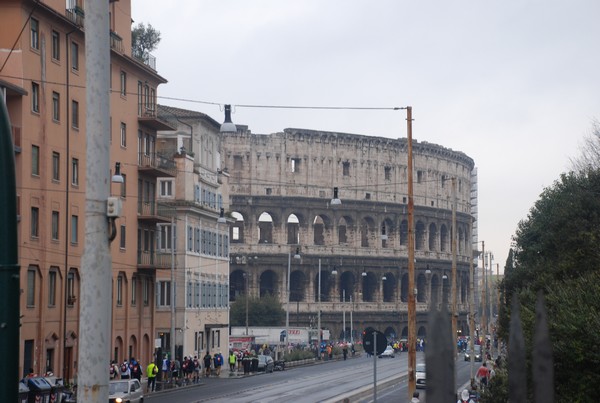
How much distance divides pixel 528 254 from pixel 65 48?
837 inches

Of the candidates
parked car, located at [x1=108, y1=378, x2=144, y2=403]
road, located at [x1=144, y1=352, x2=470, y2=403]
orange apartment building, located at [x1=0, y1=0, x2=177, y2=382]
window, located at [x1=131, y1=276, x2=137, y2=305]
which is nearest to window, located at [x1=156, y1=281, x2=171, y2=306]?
road, located at [x1=144, y1=352, x2=470, y2=403]

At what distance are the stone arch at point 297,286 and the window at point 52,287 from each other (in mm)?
64381

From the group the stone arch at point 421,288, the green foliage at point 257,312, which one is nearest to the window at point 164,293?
the green foliage at point 257,312

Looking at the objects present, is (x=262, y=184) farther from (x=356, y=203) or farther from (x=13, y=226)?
(x=13, y=226)

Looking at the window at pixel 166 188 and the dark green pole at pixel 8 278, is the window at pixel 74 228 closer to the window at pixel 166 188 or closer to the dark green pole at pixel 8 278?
the window at pixel 166 188

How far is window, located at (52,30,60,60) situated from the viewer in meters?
45.6

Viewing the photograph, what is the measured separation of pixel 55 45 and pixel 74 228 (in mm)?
7796

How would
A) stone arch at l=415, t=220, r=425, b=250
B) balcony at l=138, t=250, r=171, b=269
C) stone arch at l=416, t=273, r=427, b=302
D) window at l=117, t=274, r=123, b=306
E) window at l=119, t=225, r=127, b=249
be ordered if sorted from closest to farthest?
window at l=117, t=274, r=123, b=306, window at l=119, t=225, r=127, b=249, balcony at l=138, t=250, r=171, b=269, stone arch at l=415, t=220, r=425, b=250, stone arch at l=416, t=273, r=427, b=302

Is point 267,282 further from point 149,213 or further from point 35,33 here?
point 35,33

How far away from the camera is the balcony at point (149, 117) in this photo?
56219 mm

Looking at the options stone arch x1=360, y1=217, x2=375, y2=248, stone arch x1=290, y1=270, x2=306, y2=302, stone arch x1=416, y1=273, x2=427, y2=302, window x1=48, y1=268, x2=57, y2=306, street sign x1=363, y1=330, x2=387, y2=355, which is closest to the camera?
street sign x1=363, y1=330, x2=387, y2=355

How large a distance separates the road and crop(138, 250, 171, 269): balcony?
21.2 ft

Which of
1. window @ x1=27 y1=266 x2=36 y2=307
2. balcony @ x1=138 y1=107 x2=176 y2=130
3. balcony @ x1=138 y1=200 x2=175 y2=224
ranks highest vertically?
balcony @ x1=138 y1=107 x2=176 y2=130

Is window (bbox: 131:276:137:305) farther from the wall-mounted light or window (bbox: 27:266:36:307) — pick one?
the wall-mounted light
